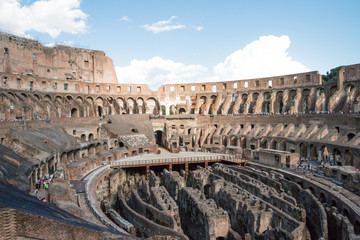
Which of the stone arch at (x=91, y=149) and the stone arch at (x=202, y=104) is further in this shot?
the stone arch at (x=202, y=104)

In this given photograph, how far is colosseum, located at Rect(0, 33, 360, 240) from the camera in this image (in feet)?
51.0

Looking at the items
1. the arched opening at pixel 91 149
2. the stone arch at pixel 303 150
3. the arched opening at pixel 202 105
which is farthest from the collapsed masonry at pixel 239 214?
the arched opening at pixel 202 105

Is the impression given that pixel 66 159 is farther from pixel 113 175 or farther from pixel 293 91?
pixel 293 91

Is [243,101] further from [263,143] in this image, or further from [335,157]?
[335,157]

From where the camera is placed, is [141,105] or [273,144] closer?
[273,144]

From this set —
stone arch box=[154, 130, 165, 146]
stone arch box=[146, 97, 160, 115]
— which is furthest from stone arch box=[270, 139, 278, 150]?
stone arch box=[146, 97, 160, 115]

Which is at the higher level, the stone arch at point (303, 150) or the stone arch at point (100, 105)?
the stone arch at point (100, 105)

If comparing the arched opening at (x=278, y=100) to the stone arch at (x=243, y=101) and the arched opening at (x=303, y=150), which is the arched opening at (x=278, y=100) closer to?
the stone arch at (x=243, y=101)

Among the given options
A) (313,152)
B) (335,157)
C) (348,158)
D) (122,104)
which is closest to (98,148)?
(122,104)

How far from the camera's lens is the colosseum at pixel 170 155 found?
1553 cm

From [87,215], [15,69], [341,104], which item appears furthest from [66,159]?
[341,104]

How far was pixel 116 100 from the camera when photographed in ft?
170

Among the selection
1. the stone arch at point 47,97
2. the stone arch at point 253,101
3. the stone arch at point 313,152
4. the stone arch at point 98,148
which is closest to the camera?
the stone arch at point 313,152

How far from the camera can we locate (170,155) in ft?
121
